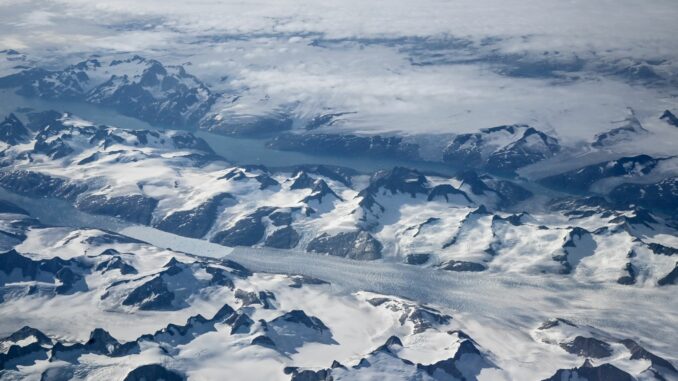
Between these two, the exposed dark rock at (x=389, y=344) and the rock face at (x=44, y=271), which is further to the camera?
the rock face at (x=44, y=271)

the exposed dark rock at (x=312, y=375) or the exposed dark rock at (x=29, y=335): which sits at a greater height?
the exposed dark rock at (x=29, y=335)

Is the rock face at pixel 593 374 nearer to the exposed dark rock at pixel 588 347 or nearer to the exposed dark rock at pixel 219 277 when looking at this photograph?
the exposed dark rock at pixel 588 347

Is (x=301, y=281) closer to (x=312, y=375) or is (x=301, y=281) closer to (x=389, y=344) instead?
(x=389, y=344)

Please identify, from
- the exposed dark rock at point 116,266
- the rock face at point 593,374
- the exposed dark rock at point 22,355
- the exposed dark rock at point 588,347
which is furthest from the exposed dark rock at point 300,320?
the exposed dark rock at point 588,347

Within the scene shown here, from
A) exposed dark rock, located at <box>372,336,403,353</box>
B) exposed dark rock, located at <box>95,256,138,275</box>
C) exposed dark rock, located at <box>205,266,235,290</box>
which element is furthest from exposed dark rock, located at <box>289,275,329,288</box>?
exposed dark rock, located at <box>372,336,403,353</box>

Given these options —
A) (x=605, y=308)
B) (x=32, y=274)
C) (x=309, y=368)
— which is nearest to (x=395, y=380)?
(x=309, y=368)

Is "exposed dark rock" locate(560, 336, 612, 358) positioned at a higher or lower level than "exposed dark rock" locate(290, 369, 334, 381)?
lower

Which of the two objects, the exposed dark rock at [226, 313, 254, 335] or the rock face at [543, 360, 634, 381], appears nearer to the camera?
the rock face at [543, 360, 634, 381]

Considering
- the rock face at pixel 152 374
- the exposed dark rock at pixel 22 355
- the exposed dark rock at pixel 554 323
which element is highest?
the exposed dark rock at pixel 22 355

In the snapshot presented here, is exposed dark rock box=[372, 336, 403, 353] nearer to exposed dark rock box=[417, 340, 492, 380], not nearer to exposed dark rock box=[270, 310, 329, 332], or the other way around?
exposed dark rock box=[417, 340, 492, 380]

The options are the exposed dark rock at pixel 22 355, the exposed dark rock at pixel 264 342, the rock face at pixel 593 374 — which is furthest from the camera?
the exposed dark rock at pixel 264 342

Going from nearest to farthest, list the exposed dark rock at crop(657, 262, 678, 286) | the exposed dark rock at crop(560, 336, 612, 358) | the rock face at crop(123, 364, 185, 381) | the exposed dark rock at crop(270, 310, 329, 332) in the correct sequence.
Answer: the rock face at crop(123, 364, 185, 381) → the exposed dark rock at crop(560, 336, 612, 358) → the exposed dark rock at crop(270, 310, 329, 332) → the exposed dark rock at crop(657, 262, 678, 286)
